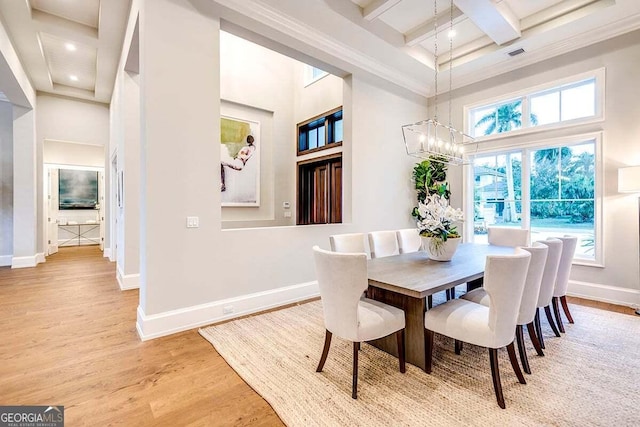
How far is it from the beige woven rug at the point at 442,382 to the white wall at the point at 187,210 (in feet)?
1.61

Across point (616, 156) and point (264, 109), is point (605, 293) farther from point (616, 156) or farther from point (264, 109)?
point (264, 109)

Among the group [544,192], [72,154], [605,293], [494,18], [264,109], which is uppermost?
[494,18]

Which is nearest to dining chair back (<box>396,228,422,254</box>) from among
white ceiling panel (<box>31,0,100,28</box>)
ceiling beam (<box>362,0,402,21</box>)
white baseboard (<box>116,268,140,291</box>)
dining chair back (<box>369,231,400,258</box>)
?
dining chair back (<box>369,231,400,258</box>)

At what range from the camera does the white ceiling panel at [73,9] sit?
379 centimetres

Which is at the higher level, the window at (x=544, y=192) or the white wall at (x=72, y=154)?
the white wall at (x=72, y=154)

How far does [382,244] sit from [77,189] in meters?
10.0

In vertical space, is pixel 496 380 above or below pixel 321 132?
below

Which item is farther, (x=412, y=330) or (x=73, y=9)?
(x=73, y=9)

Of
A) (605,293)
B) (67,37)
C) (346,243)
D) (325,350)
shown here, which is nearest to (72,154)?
(67,37)

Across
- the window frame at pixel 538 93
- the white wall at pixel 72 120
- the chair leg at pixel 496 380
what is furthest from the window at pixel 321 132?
the white wall at pixel 72 120

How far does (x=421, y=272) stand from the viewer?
2375 mm

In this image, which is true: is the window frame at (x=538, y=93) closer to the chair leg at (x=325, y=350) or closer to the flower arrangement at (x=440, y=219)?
the flower arrangement at (x=440, y=219)

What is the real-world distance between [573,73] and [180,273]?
5.75 m

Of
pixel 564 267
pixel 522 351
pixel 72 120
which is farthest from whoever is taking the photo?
pixel 72 120
